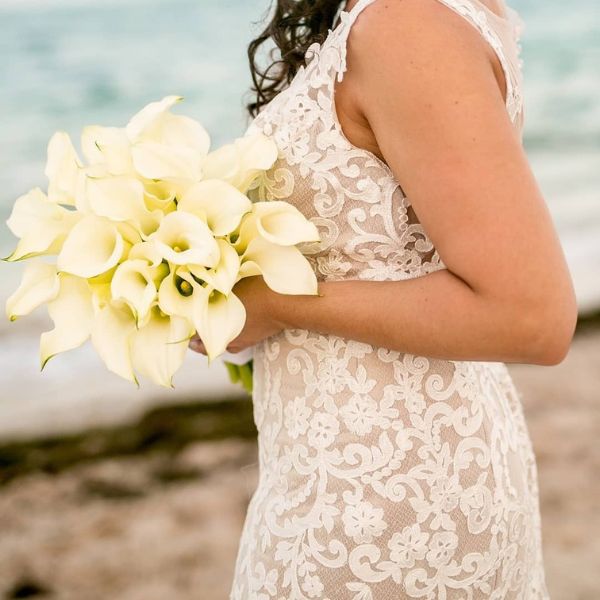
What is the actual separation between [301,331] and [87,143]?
0.54m

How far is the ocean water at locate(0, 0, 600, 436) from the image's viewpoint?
6.75 metres

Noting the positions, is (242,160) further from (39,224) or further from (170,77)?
(170,77)

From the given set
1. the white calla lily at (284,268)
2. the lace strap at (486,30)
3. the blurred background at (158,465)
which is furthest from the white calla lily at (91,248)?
the blurred background at (158,465)

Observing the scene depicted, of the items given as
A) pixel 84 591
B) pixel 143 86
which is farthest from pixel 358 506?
pixel 143 86

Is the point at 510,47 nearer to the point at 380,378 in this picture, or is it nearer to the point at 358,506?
the point at 380,378

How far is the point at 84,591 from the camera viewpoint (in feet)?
13.7

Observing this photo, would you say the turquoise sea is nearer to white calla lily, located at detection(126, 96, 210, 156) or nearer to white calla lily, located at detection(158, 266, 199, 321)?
white calla lily, located at detection(126, 96, 210, 156)

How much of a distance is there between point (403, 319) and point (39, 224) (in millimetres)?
644

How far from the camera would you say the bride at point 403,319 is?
1.34 m

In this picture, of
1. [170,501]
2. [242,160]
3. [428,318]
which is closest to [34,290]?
[242,160]

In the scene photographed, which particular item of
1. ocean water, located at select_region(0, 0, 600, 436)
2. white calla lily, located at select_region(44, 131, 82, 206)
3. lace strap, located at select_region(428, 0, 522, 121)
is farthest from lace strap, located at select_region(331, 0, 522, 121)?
ocean water, located at select_region(0, 0, 600, 436)

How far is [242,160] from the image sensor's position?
1.50m

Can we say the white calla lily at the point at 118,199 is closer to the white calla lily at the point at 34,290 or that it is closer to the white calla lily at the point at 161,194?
the white calla lily at the point at 161,194

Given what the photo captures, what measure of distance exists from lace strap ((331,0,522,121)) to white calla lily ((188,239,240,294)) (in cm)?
35
